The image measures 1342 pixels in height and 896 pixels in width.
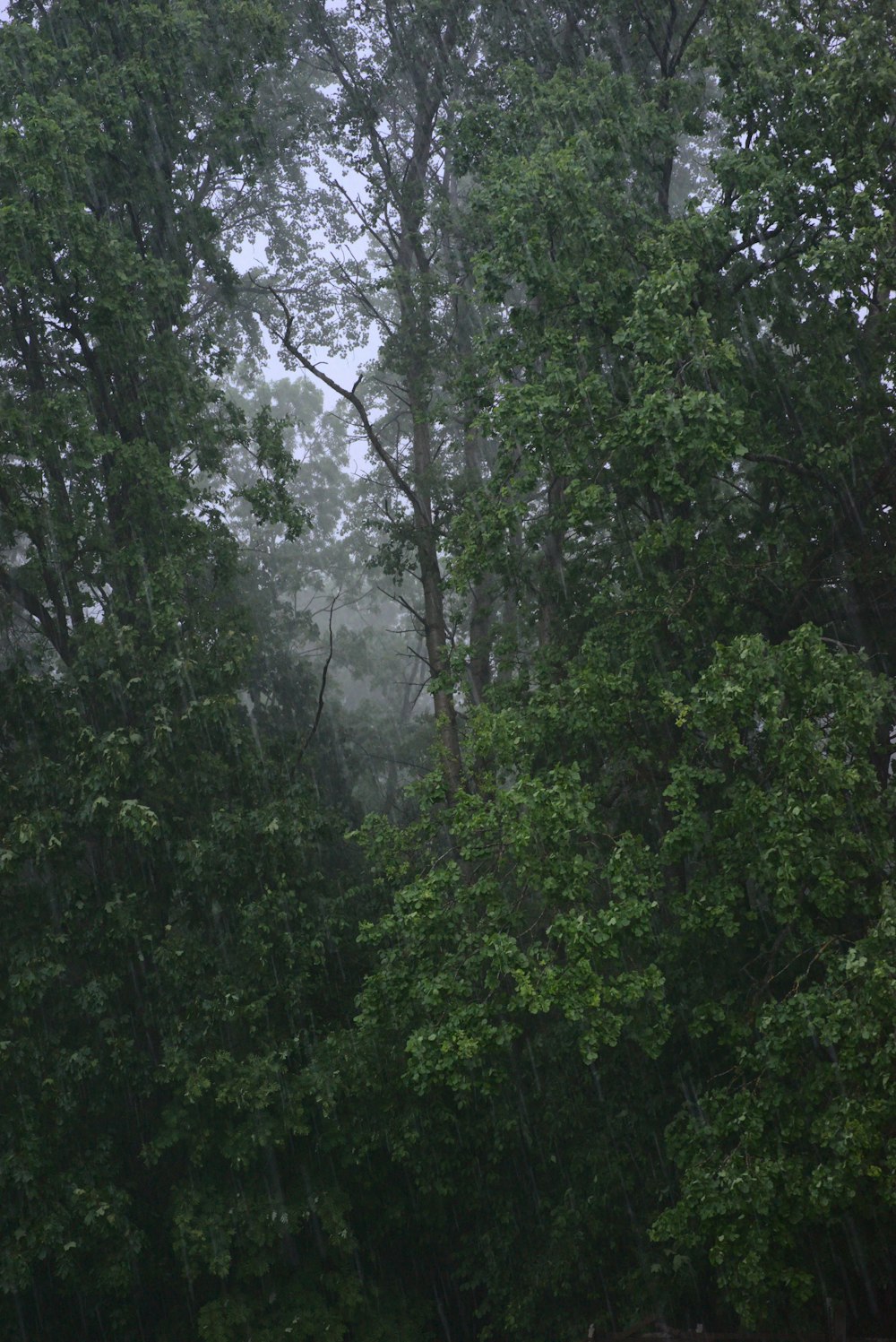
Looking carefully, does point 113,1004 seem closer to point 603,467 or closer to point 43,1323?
point 43,1323

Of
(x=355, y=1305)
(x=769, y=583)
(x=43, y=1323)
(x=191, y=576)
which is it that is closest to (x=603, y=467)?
(x=769, y=583)

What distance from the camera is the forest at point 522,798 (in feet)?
32.1

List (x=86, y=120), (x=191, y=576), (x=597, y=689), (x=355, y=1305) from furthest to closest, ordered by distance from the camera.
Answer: (x=191, y=576), (x=86, y=120), (x=355, y=1305), (x=597, y=689)

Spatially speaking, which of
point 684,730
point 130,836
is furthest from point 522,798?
point 130,836

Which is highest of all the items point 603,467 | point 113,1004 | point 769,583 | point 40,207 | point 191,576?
point 40,207

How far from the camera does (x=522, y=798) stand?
10086mm

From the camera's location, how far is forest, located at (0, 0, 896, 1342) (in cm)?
980

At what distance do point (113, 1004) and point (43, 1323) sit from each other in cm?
293

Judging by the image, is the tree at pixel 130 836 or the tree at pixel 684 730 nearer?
the tree at pixel 684 730

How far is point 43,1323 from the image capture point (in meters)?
12.1

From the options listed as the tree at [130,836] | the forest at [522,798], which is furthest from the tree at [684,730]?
the tree at [130,836]

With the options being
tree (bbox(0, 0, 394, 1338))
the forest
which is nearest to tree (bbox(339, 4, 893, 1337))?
the forest

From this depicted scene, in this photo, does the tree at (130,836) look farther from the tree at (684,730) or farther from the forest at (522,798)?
the tree at (684,730)

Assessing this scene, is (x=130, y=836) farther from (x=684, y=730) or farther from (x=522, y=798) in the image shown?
(x=684, y=730)
